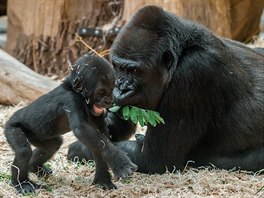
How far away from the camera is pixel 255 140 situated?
4527mm

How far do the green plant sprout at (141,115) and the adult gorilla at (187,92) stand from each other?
0.19 feet

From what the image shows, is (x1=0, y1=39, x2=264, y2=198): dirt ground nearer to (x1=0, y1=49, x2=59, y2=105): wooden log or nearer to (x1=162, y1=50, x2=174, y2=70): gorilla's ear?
(x1=162, y1=50, x2=174, y2=70): gorilla's ear

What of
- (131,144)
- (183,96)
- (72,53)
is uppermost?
(183,96)

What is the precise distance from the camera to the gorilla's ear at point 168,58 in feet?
13.6

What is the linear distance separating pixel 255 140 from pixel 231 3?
359 centimetres

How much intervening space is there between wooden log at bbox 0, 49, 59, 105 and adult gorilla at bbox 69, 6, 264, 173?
1430 millimetres

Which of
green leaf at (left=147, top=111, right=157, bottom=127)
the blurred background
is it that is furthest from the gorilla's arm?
the blurred background

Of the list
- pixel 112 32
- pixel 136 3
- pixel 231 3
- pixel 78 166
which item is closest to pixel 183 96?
pixel 78 166

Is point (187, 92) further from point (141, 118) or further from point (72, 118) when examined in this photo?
point (72, 118)

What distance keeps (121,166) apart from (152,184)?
1.92 feet

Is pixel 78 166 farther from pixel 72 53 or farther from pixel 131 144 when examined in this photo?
pixel 72 53

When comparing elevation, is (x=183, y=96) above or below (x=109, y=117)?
above

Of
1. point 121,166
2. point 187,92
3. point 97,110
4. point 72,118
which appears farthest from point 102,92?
point 187,92

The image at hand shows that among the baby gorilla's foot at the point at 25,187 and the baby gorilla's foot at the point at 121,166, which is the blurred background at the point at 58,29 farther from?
the baby gorilla's foot at the point at 121,166
